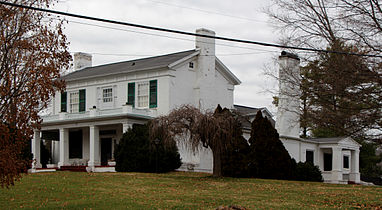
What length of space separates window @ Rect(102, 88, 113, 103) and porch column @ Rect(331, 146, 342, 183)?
1807 centimetres

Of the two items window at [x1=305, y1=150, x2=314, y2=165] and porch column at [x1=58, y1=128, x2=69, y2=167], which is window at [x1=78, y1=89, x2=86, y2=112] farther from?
window at [x1=305, y1=150, x2=314, y2=165]

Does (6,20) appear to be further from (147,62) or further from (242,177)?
(147,62)

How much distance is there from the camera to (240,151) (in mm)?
31516

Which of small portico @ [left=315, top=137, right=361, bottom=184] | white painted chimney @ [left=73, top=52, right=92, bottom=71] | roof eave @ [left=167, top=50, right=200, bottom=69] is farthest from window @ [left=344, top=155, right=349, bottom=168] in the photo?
white painted chimney @ [left=73, top=52, right=92, bottom=71]

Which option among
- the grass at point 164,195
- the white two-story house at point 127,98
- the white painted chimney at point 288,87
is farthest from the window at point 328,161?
the grass at point 164,195

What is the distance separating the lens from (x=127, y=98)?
38.4m

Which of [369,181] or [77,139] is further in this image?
[369,181]

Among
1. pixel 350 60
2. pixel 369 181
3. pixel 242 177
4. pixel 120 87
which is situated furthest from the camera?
pixel 369 181

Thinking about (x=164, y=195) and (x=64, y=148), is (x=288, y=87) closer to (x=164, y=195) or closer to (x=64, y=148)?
(x=164, y=195)

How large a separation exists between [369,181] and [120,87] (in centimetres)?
2350

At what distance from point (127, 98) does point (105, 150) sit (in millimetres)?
4956

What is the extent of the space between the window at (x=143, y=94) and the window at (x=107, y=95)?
116 inches

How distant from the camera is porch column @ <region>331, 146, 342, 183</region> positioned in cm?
4091

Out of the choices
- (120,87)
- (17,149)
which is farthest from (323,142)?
(17,149)
